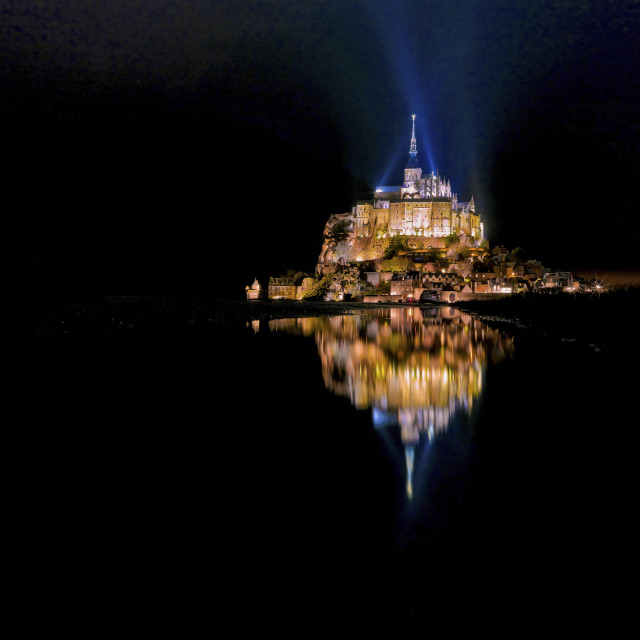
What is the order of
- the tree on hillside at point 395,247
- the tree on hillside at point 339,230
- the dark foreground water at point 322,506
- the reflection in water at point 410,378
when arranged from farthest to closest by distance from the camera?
the tree on hillside at point 339,230, the tree on hillside at point 395,247, the reflection in water at point 410,378, the dark foreground water at point 322,506

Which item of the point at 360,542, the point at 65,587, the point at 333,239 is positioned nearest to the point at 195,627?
the point at 65,587

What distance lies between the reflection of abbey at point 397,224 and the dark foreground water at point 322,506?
8901 cm

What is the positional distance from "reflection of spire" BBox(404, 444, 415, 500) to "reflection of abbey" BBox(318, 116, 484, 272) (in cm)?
9008

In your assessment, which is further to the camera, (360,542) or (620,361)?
(620,361)

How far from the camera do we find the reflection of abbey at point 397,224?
316 feet

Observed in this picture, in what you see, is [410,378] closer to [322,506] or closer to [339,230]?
[322,506]

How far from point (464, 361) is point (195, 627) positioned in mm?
9548

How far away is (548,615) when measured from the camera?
2.22 metres

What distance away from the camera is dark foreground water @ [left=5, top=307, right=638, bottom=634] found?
2.30 metres

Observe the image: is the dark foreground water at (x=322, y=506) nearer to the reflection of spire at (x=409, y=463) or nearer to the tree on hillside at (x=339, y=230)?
the reflection of spire at (x=409, y=463)

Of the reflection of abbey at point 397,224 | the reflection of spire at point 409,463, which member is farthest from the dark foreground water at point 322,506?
the reflection of abbey at point 397,224

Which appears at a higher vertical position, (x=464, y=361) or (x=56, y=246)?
(x=56, y=246)

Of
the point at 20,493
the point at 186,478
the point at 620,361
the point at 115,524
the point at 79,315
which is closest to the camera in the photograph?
the point at 115,524

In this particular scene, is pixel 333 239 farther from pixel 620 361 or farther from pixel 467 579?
pixel 467 579
